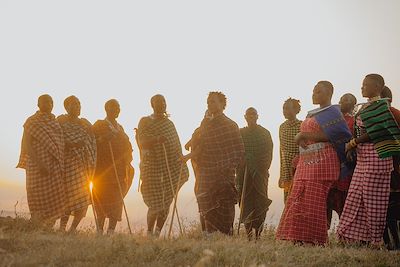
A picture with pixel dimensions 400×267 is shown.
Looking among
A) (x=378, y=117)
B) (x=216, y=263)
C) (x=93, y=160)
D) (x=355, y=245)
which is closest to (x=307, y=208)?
(x=355, y=245)

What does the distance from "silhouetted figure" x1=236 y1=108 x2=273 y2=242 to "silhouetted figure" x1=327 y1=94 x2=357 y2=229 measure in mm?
2065

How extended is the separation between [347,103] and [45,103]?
528cm

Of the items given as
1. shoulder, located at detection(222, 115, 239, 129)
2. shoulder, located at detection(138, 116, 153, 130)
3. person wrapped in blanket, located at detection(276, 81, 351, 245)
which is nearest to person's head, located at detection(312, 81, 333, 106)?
person wrapped in blanket, located at detection(276, 81, 351, 245)

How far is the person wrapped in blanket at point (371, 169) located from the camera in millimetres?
7000

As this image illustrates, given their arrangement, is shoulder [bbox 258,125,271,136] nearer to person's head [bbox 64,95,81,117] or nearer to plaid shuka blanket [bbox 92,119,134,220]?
plaid shuka blanket [bbox 92,119,134,220]

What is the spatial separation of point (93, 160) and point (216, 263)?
5033 mm

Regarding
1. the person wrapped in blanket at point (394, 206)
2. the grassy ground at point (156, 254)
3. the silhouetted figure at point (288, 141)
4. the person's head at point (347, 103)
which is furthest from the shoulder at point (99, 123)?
the person wrapped in blanket at point (394, 206)

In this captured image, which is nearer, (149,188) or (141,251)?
(141,251)

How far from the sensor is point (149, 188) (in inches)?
388

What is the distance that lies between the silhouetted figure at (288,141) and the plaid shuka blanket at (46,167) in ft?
13.5

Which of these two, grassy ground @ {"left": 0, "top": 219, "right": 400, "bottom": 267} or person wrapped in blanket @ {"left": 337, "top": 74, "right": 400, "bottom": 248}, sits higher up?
person wrapped in blanket @ {"left": 337, "top": 74, "right": 400, "bottom": 248}

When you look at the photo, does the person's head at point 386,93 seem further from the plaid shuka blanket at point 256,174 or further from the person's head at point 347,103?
the plaid shuka blanket at point 256,174

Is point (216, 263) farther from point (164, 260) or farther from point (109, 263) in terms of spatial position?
point (109, 263)

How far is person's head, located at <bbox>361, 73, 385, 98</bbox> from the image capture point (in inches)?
288
